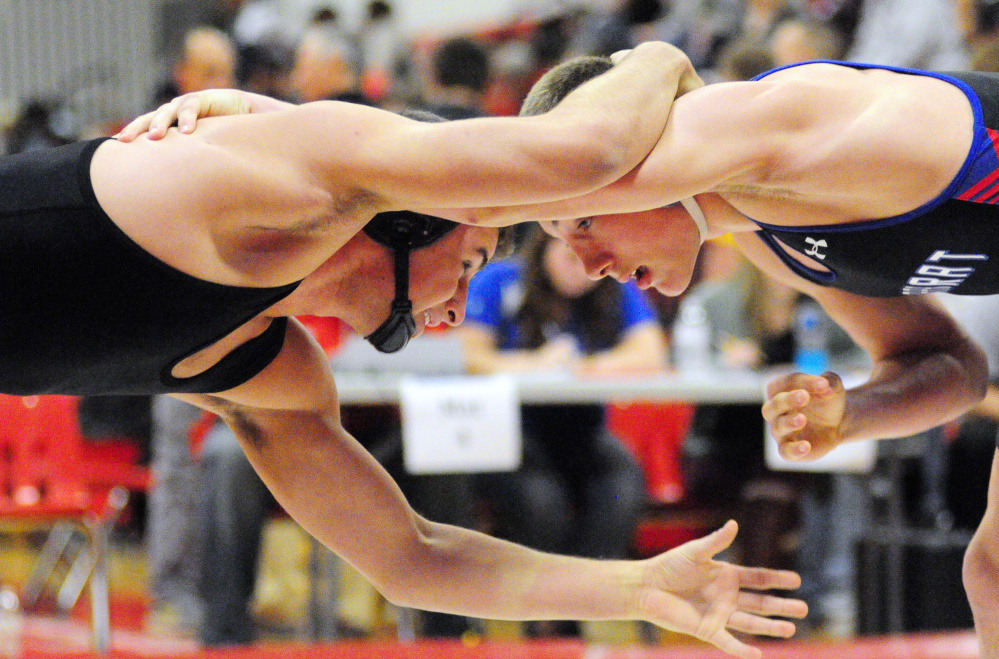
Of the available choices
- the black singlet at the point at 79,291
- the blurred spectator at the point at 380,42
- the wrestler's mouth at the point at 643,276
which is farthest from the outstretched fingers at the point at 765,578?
the blurred spectator at the point at 380,42

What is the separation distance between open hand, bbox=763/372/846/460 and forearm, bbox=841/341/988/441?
0.08 meters

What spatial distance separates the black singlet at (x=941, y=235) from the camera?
192 centimetres

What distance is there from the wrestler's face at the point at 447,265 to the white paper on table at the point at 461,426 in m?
1.59

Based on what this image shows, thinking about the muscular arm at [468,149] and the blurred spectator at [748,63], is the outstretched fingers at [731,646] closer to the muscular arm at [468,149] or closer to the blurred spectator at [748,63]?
the muscular arm at [468,149]

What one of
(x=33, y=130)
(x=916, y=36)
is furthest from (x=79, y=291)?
(x=33, y=130)

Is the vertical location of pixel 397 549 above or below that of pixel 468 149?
below

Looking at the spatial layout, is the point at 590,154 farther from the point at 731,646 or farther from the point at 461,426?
the point at 461,426

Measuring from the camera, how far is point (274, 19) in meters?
8.89

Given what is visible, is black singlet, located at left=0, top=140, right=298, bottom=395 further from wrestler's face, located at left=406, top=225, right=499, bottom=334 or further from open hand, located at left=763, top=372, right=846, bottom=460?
open hand, located at left=763, top=372, right=846, bottom=460

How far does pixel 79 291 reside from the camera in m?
1.82

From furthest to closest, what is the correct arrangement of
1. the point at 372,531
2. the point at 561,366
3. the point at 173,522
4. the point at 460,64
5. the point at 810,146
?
the point at 460,64, the point at 173,522, the point at 561,366, the point at 372,531, the point at 810,146

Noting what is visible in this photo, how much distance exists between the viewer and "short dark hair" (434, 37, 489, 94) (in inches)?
189

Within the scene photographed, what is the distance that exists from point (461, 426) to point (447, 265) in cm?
173

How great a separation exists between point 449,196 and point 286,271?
0.32 meters
